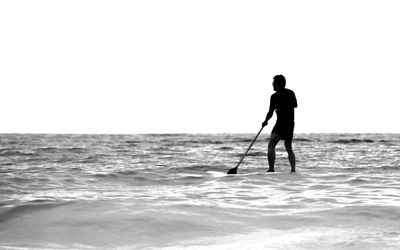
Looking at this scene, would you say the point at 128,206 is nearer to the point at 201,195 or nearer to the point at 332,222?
the point at 201,195

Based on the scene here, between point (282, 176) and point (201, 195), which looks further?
point (282, 176)

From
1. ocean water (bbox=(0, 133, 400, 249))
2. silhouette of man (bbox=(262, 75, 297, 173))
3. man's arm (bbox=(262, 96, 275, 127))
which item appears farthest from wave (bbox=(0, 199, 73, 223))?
silhouette of man (bbox=(262, 75, 297, 173))

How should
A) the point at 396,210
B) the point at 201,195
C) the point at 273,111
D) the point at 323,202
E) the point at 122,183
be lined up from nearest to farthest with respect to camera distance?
1. the point at 396,210
2. the point at 323,202
3. the point at 201,195
4. the point at 122,183
5. the point at 273,111

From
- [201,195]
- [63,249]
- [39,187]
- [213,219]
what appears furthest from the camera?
[39,187]

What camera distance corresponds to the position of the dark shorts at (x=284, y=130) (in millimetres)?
8758

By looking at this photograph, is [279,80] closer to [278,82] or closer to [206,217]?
[278,82]

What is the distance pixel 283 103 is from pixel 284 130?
0.47m

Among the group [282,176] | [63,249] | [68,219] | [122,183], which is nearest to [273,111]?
[282,176]

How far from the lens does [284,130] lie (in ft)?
28.8

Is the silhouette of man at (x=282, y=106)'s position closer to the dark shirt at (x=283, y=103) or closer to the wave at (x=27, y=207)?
the dark shirt at (x=283, y=103)

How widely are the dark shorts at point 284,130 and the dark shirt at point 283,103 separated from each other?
0.07 m

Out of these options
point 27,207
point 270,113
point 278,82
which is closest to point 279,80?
point 278,82

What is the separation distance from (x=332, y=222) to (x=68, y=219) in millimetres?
1971

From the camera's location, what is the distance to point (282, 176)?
7348mm
